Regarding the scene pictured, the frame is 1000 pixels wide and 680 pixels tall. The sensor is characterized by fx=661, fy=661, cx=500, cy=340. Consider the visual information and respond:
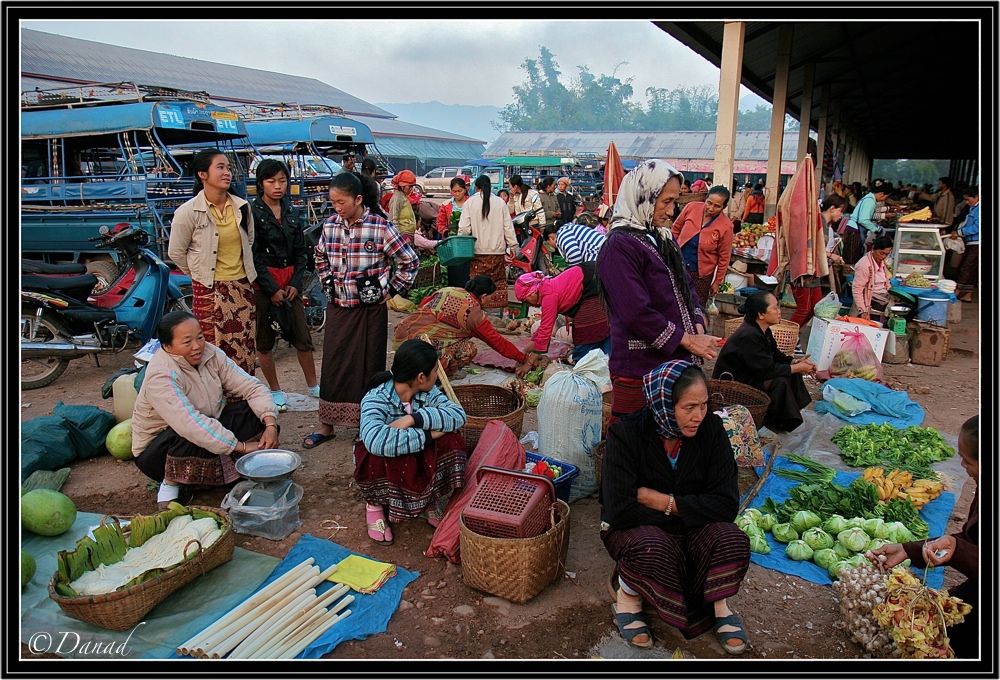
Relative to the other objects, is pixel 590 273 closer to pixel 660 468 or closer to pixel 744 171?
pixel 660 468

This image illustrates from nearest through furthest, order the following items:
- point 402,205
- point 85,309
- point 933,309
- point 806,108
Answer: point 85,309 < point 933,309 < point 402,205 < point 806,108

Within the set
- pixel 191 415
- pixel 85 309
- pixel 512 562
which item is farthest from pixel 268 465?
pixel 85 309

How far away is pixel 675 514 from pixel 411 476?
4.31ft

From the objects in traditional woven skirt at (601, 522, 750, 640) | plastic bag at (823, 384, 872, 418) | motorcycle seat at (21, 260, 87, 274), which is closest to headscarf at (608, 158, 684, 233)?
traditional woven skirt at (601, 522, 750, 640)

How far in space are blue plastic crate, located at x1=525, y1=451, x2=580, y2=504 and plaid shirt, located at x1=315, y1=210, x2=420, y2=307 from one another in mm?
1469

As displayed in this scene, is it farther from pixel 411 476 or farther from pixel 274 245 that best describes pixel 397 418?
pixel 274 245

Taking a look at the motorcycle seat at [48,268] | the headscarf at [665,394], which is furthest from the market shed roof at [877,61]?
the motorcycle seat at [48,268]

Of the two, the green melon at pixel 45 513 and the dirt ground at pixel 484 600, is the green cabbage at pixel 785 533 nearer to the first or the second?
the dirt ground at pixel 484 600

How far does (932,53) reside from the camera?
13.9 meters

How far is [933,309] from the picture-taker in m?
7.30

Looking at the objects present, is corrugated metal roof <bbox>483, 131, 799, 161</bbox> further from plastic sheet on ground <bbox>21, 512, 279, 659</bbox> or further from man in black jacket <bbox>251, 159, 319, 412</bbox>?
plastic sheet on ground <bbox>21, 512, 279, 659</bbox>

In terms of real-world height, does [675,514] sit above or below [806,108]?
below

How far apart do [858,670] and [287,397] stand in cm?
434

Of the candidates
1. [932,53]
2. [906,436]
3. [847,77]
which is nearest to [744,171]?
[847,77]
